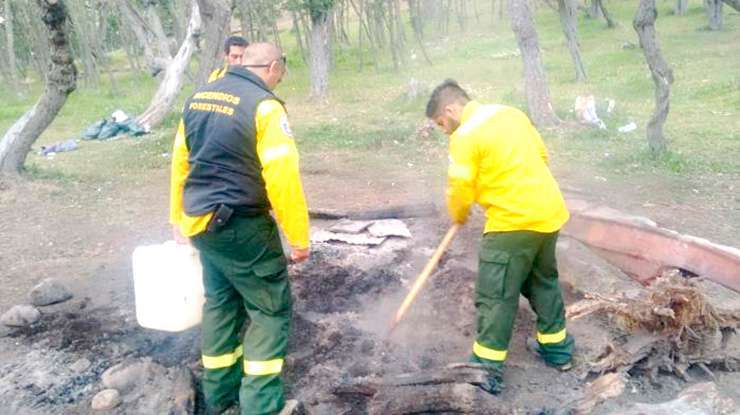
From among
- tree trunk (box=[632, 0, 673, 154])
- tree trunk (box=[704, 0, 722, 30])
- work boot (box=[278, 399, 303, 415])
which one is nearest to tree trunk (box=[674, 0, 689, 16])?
tree trunk (box=[704, 0, 722, 30])

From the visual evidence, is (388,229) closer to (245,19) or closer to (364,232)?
(364,232)

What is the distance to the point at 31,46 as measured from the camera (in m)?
22.2

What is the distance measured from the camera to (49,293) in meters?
4.88

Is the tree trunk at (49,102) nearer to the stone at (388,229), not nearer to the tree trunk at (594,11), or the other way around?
the stone at (388,229)

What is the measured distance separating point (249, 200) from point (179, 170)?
510mm

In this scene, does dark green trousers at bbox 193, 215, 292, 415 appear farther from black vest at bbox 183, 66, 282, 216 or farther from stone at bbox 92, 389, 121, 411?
stone at bbox 92, 389, 121, 411

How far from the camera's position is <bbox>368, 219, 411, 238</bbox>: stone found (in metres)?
5.54

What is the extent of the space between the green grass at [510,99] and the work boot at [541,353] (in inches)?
165

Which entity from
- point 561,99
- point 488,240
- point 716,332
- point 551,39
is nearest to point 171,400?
point 488,240

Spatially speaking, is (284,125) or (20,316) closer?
(284,125)

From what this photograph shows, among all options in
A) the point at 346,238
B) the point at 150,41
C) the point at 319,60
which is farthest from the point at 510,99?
the point at 346,238

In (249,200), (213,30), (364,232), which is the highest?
(213,30)

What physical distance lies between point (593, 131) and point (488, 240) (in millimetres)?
6344

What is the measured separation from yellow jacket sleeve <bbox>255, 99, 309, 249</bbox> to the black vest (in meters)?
0.06
